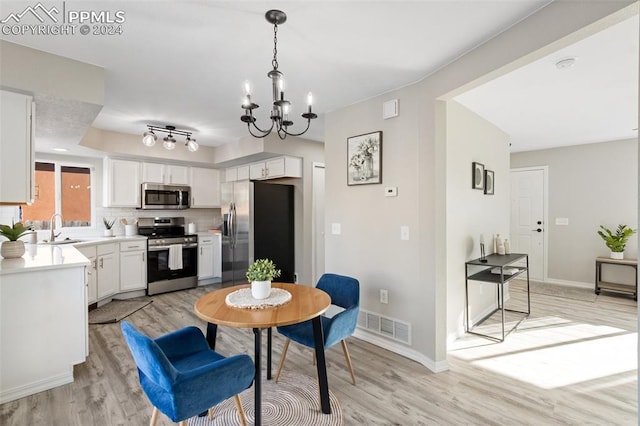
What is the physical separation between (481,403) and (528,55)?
2.28 meters

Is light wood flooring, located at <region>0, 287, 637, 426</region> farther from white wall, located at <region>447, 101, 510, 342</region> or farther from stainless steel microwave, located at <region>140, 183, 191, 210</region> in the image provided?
stainless steel microwave, located at <region>140, 183, 191, 210</region>

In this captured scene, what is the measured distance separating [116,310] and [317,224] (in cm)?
299

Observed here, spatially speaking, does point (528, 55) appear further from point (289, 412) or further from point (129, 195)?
point (129, 195)

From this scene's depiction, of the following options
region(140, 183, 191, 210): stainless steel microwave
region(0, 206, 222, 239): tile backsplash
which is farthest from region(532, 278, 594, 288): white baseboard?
region(140, 183, 191, 210): stainless steel microwave

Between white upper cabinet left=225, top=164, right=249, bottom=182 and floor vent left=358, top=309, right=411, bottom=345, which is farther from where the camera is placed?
white upper cabinet left=225, top=164, right=249, bottom=182

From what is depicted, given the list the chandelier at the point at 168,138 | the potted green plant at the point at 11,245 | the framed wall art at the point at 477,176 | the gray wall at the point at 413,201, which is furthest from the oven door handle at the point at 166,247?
the framed wall art at the point at 477,176

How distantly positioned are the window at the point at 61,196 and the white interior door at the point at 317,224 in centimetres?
350

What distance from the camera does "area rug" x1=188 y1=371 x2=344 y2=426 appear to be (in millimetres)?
1877

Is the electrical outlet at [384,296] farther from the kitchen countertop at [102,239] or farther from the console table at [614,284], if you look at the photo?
the console table at [614,284]

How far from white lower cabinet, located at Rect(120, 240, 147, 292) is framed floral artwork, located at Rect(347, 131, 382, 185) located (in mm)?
3445

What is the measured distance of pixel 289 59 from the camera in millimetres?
2281

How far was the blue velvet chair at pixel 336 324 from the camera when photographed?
2.07 m

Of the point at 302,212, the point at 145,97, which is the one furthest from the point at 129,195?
the point at 302,212

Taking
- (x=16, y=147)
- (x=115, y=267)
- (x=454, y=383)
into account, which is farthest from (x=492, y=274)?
(x=115, y=267)
